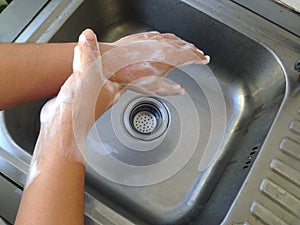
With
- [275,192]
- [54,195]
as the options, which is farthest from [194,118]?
[54,195]

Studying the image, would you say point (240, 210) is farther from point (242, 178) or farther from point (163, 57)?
point (163, 57)

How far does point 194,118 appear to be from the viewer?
820 millimetres

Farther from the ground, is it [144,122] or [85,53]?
[85,53]

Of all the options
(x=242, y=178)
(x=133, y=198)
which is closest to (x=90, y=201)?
(x=133, y=198)

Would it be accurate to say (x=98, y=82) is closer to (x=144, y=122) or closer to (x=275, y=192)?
(x=144, y=122)

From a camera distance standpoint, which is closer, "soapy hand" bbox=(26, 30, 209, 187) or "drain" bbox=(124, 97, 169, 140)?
"soapy hand" bbox=(26, 30, 209, 187)

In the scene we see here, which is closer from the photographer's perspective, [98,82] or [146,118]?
[98,82]

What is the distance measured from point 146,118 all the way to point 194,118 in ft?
0.30

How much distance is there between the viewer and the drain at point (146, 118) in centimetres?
80

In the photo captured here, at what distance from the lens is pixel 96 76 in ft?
2.09

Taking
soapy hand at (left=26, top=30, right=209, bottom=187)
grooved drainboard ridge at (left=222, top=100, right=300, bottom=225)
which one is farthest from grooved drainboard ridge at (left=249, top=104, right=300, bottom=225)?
soapy hand at (left=26, top=30, right=209, bottom=187)

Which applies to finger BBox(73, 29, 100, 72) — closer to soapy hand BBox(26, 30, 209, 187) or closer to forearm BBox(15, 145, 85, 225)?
soapy hand BBox(26, 30, 209, 187)

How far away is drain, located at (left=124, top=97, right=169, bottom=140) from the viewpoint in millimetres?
797

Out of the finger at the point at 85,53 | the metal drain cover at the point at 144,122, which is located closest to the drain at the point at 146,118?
the metal drain cover at the point at 144,122
